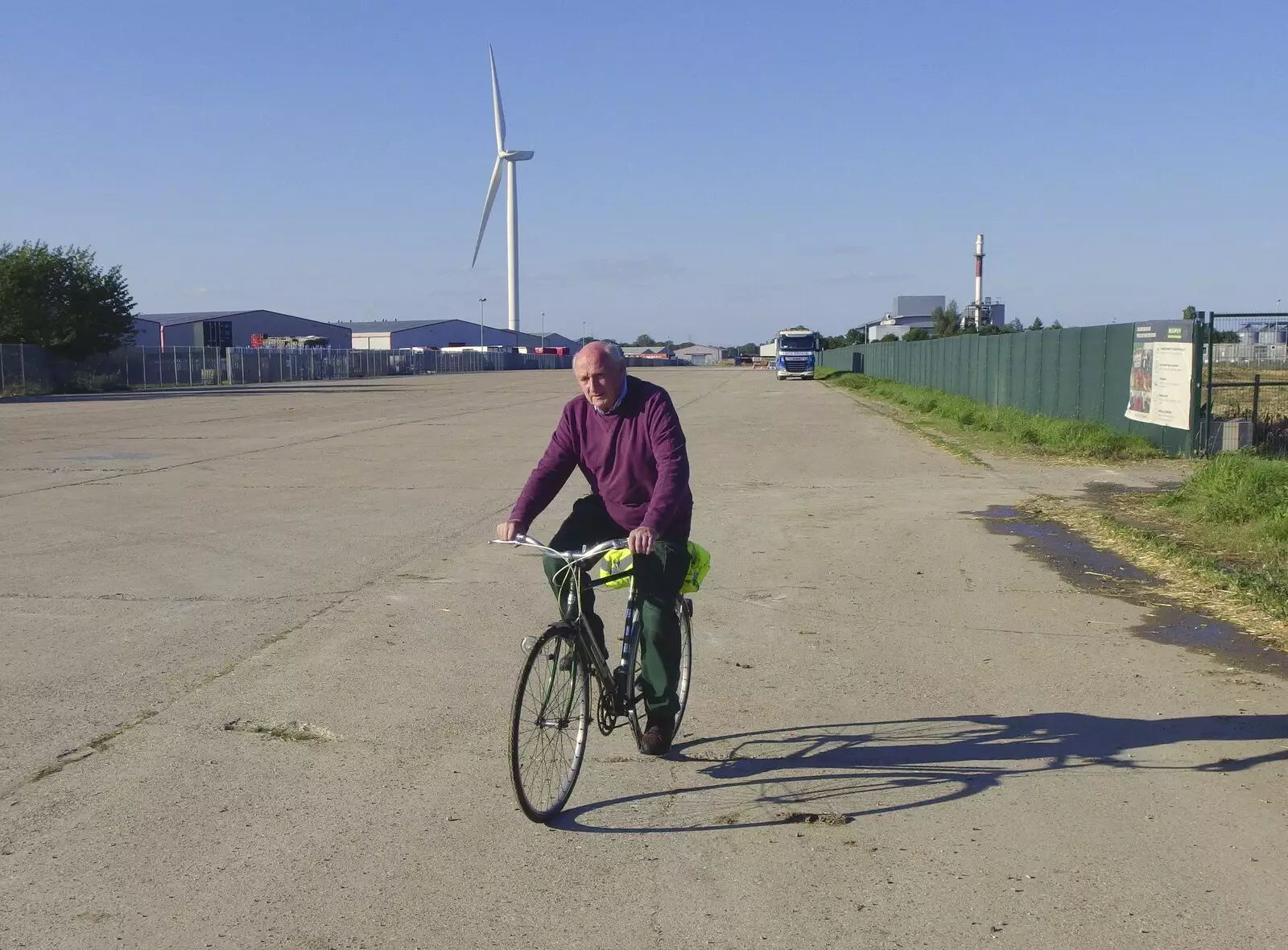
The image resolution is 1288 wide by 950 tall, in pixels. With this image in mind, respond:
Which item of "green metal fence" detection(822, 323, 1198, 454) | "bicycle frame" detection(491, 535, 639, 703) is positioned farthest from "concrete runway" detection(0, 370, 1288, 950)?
"green metal fence" detection(822, 323, 1198, 454)

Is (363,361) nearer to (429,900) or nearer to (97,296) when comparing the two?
(97,296)

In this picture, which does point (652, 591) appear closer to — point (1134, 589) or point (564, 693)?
point (564, 693)

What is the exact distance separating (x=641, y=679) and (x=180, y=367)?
62.2 m

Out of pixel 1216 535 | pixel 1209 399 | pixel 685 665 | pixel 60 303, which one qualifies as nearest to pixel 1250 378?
pixel 1209 399

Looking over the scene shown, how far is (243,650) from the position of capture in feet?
23.6

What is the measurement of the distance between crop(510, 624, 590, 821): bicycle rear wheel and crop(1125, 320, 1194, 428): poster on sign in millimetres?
15472

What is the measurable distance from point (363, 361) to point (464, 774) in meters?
89.3

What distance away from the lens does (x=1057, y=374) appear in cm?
2477

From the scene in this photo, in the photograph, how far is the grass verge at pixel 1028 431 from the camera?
19.2 m

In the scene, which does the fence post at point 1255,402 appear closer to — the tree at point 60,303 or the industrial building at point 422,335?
the tree at point 60,303

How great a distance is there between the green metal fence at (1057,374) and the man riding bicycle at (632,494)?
50.1 ft

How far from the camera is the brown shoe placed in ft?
17.4

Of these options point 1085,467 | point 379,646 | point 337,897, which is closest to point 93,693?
point 379,646

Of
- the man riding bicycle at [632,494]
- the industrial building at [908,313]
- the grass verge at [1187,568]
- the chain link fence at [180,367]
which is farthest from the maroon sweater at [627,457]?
the industrial building at [908,313]
